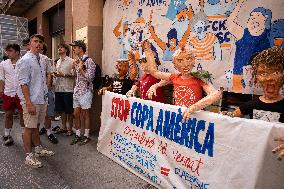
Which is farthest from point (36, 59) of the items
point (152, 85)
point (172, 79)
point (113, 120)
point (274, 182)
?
point (274, 182)

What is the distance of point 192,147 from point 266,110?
0.85 meters

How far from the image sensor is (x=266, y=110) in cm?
264

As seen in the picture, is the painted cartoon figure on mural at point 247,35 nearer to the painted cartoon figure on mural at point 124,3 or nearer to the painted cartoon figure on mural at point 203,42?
the painted cartoon figure on mural at point 203,42

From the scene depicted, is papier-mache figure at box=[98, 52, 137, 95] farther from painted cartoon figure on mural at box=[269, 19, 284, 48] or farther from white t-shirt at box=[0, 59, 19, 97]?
painted cartoon figure on mural at box=[269, 19, 284, 48]

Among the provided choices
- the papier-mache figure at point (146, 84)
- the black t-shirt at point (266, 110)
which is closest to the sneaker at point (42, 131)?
the papier-mache figure at point (146, 84)

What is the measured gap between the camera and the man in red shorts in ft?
18.4

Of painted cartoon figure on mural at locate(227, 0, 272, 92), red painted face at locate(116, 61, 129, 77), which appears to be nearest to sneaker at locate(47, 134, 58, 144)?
red painted face at locate(116, 61, 129, 77)

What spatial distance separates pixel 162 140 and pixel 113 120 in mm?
1282

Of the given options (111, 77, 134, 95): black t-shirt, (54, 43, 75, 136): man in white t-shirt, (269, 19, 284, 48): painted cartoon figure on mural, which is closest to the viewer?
(269, 19, 284, 48): painted cartoon figure on mural

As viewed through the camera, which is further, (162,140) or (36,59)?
(36,59)

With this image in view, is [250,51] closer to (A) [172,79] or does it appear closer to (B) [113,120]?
(A) [172,79]

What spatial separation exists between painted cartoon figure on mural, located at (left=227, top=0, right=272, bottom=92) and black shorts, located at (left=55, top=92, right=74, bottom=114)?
3.65 metres

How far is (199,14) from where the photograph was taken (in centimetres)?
393

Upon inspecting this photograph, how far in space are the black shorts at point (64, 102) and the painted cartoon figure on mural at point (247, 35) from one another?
12.0ft
